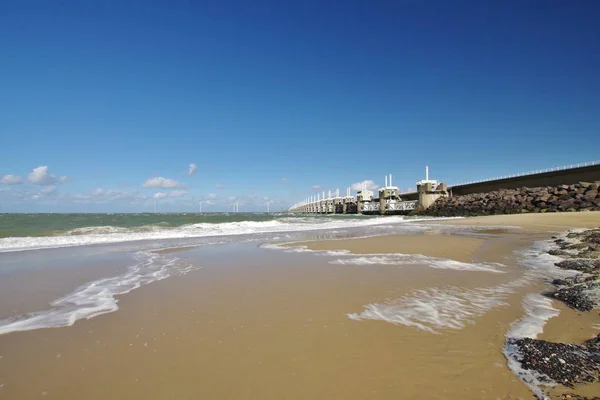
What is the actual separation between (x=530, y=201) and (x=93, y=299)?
3755cm

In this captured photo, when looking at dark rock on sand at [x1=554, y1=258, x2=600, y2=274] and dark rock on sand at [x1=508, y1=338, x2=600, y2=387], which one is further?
dark rock on sand at [x1=554, y1=258, x2=600, y2=274]

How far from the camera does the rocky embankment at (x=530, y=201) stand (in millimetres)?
27406

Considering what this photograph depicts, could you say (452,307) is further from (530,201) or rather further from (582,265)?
(530,201)

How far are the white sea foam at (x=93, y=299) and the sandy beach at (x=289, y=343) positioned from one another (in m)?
0.27

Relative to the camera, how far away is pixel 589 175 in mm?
33750

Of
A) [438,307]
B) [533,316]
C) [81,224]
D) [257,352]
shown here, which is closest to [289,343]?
[257,352]

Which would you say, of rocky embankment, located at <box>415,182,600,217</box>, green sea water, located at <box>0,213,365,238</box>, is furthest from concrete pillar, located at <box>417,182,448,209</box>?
green sea water, located at <box>0,213,365,238</box>

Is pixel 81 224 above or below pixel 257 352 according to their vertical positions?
above

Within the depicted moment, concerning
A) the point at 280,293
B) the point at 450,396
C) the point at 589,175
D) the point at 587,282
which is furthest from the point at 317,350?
the point at 589,175

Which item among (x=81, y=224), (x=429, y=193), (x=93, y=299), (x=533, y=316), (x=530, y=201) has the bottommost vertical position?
(x=533, y=316)

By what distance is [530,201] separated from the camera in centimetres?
3197

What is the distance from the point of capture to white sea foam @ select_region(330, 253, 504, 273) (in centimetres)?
693

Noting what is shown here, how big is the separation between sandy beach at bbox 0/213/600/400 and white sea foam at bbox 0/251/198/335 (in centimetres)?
27

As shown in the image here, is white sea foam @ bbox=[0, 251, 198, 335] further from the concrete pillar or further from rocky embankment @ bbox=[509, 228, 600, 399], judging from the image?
the concrete pillar
